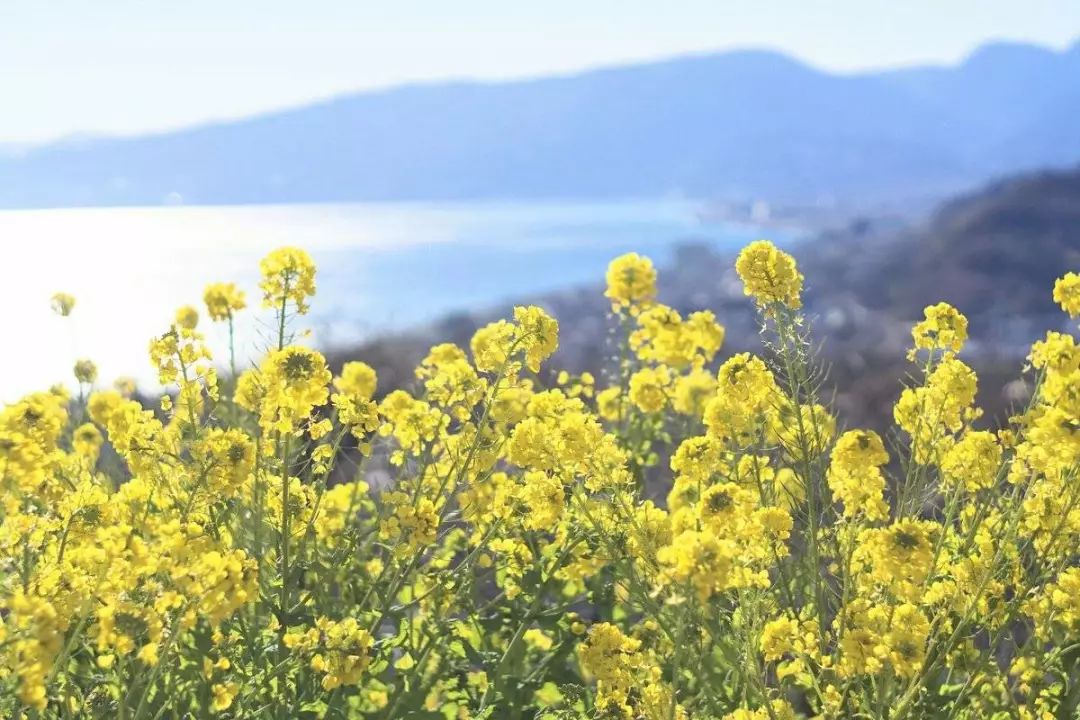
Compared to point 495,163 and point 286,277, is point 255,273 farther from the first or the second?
point 495,163

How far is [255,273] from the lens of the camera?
314 centimetres

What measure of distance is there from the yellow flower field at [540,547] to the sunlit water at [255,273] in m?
0.49

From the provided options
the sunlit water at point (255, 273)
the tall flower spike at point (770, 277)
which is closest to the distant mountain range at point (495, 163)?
the sunlit water at point (255, 273)

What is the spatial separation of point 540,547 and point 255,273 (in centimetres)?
141

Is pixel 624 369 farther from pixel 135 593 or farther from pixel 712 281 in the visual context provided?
pixel 712 281

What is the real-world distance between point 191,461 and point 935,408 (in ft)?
7.46

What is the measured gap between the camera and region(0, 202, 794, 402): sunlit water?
4648mm

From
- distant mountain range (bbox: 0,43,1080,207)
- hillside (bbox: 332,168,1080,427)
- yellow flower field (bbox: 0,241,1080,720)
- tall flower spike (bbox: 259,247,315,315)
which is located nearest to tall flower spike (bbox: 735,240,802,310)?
yellow flower field (bbox: 0,241,1080,720)

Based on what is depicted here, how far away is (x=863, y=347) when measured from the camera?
9469mm

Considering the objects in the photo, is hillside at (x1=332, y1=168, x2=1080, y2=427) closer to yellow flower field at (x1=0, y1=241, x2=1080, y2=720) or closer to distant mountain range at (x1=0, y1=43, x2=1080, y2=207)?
yellow flower field at (x1=0, y1=241, x2=1080, y2=720)

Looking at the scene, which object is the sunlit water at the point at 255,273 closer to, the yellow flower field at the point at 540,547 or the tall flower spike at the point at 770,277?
the yellow flower field at the point at 540,547

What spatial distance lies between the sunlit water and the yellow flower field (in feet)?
1.61

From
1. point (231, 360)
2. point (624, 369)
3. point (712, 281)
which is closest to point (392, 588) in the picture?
point (231, 360)

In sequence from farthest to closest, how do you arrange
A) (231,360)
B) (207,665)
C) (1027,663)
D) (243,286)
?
(243,286) < (231,360) < (1027,663) < (207,665)
